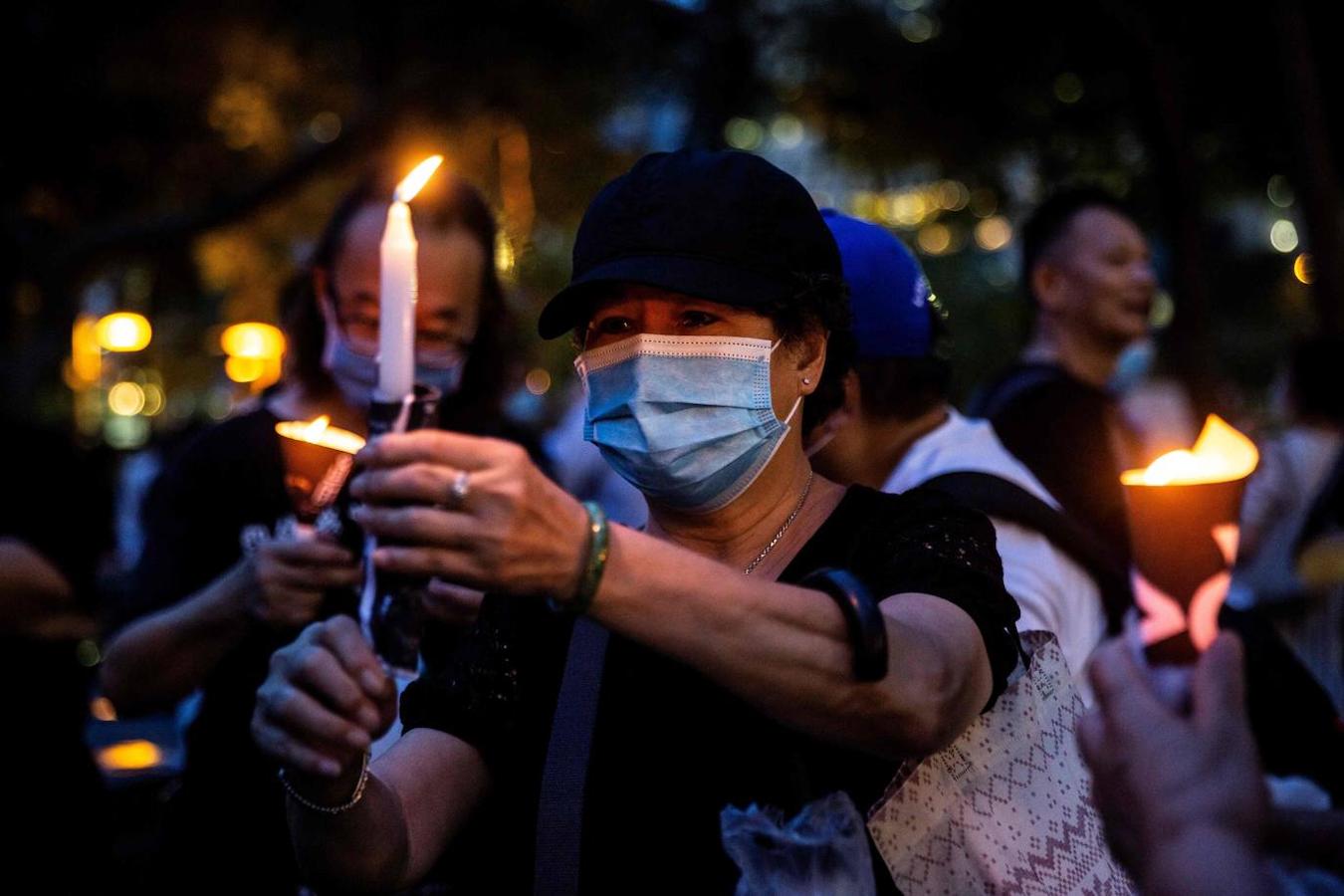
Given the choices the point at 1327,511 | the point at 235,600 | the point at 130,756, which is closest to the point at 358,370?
the point at 235,600

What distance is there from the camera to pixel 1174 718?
1.41 meters

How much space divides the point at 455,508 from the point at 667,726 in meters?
0.89

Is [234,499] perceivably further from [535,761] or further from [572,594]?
[572,594]

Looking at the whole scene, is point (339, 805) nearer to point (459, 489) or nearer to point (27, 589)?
point (459, 489)

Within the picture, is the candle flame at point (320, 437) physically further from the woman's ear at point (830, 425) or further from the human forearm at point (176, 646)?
the woman's ear at point (830, 425)

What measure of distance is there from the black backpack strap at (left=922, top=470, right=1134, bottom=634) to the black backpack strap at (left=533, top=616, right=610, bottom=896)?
1.15 metres

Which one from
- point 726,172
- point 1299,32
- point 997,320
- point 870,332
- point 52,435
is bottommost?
point 997,320

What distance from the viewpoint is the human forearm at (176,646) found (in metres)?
2.93

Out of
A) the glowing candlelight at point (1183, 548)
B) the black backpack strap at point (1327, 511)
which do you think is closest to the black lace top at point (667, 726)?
the glowing candlelight at point (1183, 548)

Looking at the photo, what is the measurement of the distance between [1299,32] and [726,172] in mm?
8074

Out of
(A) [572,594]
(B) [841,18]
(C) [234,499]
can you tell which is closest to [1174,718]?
(A) [572,594]

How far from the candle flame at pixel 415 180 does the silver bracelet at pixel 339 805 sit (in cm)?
73

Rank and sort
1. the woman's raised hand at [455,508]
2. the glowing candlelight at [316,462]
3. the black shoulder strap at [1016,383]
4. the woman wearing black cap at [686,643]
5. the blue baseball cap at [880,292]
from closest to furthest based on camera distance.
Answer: the woman's raised hand at [455,508], the woman wearing black cap at [686,643], the glowing candlelight at [316,462], the blue baseball cap at [880,292], the black shoulder strap at [1016,383]

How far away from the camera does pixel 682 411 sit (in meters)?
2.15
